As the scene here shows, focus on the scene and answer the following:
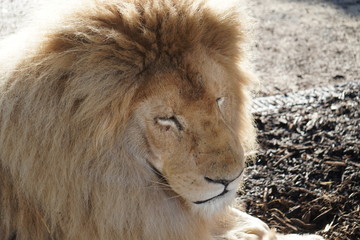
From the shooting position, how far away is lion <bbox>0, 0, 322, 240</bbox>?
205 centimetres

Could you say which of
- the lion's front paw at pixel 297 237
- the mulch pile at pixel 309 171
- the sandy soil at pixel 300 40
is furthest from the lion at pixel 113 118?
the sandy soil at pixel 300 40

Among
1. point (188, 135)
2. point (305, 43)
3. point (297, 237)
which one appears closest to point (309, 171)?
point (297, 237)

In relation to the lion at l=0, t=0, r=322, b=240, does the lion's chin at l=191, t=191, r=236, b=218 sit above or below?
below

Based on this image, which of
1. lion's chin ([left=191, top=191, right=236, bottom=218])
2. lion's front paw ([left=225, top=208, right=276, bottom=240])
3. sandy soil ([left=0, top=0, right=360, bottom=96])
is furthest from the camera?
sandy soil ([left=0, top=0, right=360, bottom=96])

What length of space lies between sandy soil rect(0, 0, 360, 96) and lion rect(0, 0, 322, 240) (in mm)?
2065

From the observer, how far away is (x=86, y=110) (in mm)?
2047

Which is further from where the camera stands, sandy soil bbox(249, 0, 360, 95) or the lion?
sandy soil bbox(249, 0, 360, 95)

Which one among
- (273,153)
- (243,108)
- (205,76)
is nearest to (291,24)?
(273,153)

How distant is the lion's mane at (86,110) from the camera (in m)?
2.05

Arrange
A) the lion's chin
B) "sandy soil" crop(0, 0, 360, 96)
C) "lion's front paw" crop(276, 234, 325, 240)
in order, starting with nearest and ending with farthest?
the lion's chin → "lion's front paw" crop(276, 234, 325, 240) → "sandy soil" crop(0, 0, 360, 96)

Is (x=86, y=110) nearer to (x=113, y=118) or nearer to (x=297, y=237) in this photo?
(x=113, y=118)

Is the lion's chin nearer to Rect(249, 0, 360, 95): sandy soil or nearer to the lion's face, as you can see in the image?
the lion's face

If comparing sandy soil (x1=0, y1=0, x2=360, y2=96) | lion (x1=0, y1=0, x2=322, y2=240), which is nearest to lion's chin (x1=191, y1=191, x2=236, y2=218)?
lion (x1=0, y1=0, x2=322, y2=240)

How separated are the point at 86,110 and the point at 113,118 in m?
0.10
